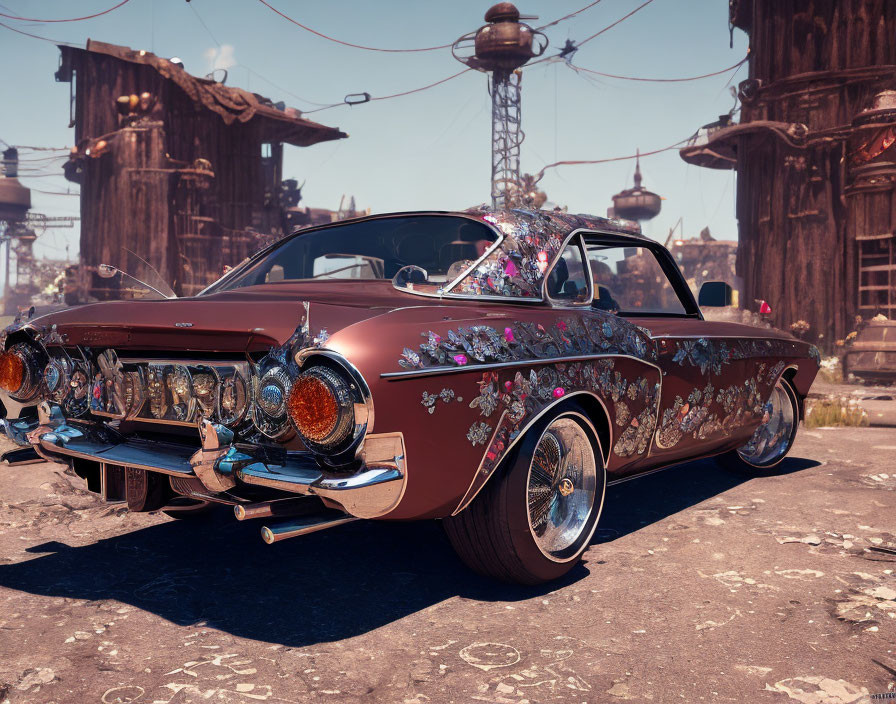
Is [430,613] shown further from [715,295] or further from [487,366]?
[715,295]

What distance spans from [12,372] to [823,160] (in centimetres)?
1912

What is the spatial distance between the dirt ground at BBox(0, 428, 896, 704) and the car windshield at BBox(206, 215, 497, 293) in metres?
1.25

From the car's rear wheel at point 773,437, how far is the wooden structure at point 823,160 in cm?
1366

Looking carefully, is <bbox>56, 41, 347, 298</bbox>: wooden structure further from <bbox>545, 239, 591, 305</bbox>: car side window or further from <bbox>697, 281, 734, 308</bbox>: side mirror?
<bbox>545, 239, 591, 305</bbox>: car side window

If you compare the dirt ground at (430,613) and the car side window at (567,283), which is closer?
the dirt ground at (430,613)

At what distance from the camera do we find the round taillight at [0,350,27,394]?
3.34 metres

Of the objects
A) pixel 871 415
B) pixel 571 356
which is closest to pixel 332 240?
pixel 571 356

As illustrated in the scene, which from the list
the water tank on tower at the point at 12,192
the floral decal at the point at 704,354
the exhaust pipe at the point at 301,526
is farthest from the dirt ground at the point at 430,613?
the water tank on tower at the point at 12,192

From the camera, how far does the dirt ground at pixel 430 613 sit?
238cm

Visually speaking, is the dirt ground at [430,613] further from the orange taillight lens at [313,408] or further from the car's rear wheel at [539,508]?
the orange taillight lens at [313,408]

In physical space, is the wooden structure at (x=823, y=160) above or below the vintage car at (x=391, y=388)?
above

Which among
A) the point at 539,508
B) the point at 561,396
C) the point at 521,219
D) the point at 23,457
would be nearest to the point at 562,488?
the point at 539,508

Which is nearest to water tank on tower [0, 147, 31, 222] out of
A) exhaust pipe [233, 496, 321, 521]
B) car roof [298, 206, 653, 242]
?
car roof [298, 206, 653, 242]

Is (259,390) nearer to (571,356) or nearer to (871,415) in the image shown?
(571,356)
